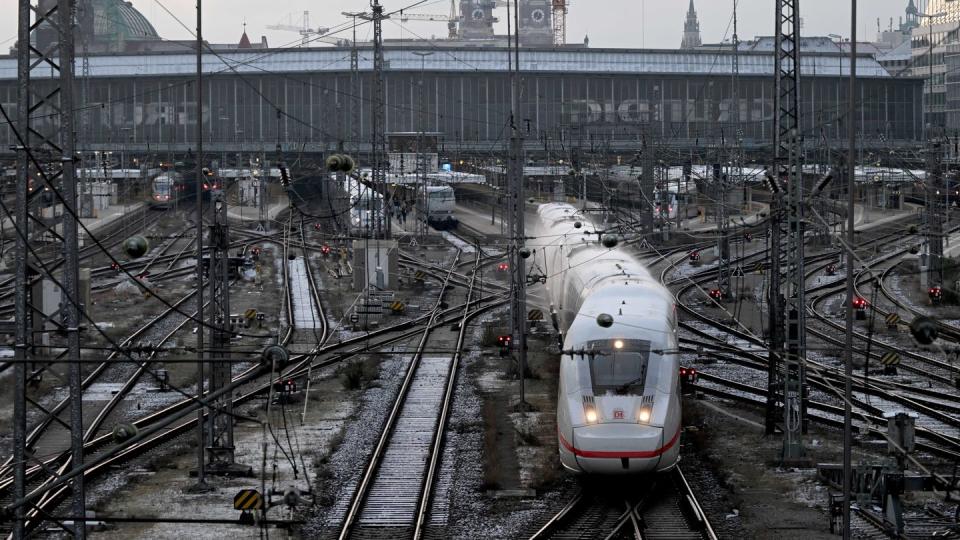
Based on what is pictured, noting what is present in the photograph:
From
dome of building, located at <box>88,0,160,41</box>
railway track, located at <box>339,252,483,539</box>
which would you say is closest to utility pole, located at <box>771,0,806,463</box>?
railway track, located at <box>339,252,483,539</box>

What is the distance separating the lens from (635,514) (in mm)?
20438

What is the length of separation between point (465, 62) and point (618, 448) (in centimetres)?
9571

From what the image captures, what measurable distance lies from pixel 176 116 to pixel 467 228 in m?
37.8

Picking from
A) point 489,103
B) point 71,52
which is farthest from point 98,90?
point 71,52

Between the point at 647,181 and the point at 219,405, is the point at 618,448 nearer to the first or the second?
the point at 219,405

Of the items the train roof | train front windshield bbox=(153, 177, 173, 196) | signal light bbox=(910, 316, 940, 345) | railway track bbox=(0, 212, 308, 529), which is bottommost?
railway track bbox=(0, 212, 308, 529)

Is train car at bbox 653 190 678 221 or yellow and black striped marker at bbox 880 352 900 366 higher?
train car at bbox 653 190 678 221

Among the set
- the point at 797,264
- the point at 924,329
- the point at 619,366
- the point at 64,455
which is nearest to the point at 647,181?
the point at 797,264

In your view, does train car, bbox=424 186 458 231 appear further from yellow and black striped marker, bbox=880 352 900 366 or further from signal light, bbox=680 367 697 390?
signal light, bbox=680 367 697 390

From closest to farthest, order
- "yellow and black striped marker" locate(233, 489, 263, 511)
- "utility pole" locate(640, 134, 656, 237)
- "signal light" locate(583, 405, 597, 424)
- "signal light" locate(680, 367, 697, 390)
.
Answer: "yellow and black striped marker" locate(233, 489, 263, 511) → "signal light" locate(583, 405, 597, 424) → "signal light" locate(680, 367, 697, 390) → "utility pole" locate(640, 134, 656, 237)

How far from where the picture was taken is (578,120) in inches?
4444

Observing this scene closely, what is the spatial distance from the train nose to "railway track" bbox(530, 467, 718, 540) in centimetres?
61

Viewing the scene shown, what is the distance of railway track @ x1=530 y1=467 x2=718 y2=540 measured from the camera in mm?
19531

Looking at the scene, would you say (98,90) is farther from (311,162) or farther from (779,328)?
(779,328)
